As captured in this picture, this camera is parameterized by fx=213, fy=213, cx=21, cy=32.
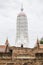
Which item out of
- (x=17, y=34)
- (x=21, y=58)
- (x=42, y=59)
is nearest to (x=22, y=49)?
(x=21, y=58)

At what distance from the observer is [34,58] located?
1612 inches

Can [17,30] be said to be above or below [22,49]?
above

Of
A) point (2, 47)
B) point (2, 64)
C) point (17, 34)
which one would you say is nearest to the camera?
point (2, 64)

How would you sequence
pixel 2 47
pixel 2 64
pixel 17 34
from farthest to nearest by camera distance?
pixel 17 34
pixel 2 47
pixel 2 64

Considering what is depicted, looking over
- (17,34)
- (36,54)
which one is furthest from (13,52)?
(17,34)

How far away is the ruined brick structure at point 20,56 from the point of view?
4003 cm

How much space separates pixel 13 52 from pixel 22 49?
200cm

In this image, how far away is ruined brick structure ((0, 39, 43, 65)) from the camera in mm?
40031

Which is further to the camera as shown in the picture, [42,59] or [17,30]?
[17,30]

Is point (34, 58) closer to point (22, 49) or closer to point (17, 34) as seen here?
point (22, 49)

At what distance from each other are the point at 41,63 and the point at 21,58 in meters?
4.10

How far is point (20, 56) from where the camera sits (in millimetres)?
40625

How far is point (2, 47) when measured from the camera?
44281 mm

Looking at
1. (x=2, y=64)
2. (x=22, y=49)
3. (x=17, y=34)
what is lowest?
(x=2, y=64)
